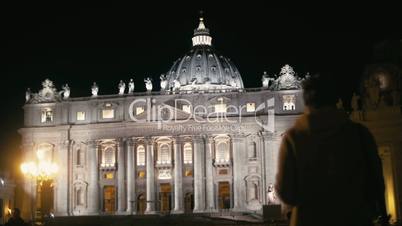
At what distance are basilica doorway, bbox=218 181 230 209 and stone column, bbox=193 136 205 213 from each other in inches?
104

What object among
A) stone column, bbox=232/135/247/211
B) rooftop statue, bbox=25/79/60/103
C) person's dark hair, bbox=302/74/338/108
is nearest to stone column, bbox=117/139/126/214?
rooftop statue, bbox=25/79/60/103

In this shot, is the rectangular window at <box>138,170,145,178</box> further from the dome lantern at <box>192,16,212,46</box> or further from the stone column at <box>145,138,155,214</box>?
the dome lantern at <box>192,16,212,46</box>

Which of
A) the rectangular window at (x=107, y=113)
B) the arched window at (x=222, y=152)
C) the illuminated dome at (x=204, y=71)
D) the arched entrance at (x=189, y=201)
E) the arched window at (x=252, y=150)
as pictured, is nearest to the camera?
the arched window at (x=252, y=150)

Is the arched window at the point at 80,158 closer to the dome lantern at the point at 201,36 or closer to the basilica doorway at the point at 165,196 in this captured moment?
the basilica doorway at the point at 165,196

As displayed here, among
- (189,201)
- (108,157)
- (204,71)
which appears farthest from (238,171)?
(204,71)

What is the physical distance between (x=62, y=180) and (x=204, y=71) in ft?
100

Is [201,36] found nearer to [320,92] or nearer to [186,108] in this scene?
[186,108]

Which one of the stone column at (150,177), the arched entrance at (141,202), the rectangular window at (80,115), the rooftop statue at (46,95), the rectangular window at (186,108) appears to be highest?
the rooftop statue at (46,95)

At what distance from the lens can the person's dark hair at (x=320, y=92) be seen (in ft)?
17.3

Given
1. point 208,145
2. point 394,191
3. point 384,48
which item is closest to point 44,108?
point 208,145

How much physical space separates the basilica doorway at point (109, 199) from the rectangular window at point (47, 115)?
419 inches

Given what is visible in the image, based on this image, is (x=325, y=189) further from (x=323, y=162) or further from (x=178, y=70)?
(x=178, y=70)

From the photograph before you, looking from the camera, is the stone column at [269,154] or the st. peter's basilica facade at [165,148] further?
the st. peter's basilica facade at [165,148]

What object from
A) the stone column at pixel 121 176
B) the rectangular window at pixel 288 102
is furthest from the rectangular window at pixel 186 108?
the rectangular window at pixel 288 102
